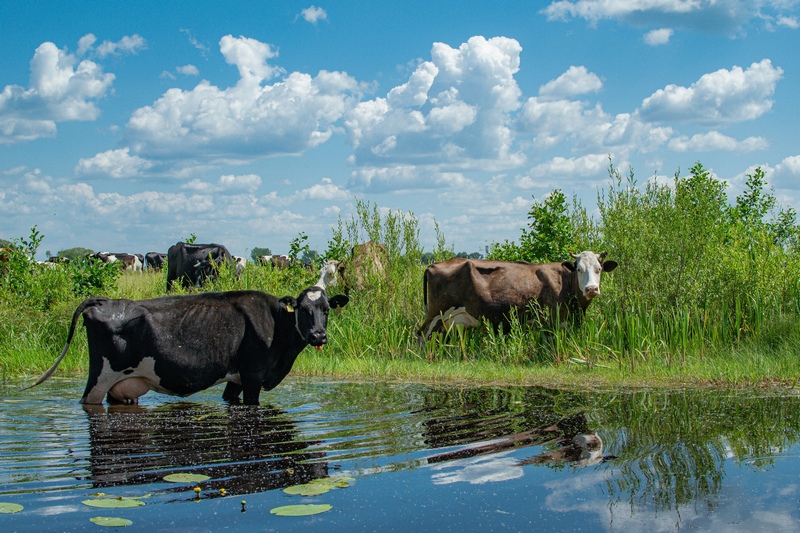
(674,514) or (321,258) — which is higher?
(321,258)

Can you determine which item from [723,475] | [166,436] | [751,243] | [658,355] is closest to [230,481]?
[166,436]

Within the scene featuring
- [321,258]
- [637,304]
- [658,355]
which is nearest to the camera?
[658,355]

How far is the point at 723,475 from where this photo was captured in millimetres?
5684

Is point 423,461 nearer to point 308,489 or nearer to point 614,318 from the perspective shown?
point 308,489

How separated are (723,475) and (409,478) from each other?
2.17m

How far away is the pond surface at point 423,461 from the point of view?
4.81 m

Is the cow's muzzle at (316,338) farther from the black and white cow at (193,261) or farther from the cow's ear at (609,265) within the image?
the black and white cow at (193,261)

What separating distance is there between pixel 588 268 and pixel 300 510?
919cm

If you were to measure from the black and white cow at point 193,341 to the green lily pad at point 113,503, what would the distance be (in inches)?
144

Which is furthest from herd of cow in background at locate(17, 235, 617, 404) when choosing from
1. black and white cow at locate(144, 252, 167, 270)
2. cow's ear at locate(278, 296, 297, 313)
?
black and white cow at locate(144, 252, 167, 270)

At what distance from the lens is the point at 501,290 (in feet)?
45.0

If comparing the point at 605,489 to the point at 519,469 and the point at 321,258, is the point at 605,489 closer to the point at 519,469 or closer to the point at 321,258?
the point at 519,469

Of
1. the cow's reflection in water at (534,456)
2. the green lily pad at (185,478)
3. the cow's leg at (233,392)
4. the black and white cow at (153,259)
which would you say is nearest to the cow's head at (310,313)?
the cow's leg at (233,392)

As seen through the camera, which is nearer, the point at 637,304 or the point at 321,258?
the point at 637,304
